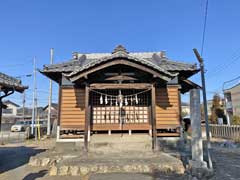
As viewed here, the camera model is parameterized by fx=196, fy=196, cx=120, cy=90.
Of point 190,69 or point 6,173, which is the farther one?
point 190,69

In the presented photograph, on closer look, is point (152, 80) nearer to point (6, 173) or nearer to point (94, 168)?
point (94, 168)

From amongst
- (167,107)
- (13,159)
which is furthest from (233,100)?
(13,159)

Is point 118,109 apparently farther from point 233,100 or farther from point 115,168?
point 233,100

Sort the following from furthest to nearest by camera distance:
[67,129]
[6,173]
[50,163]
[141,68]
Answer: [67,129] → [141,68] → [50,163] → [6,173]

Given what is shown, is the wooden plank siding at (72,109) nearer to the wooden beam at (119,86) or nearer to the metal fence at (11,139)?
the wooden beam at (119,86)

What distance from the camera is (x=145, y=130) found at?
10.6 metres

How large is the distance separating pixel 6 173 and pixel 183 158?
702 cm

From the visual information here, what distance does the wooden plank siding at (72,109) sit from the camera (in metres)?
10.4

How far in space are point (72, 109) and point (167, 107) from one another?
5.16m

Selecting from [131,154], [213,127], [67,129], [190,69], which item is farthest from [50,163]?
[213,127]

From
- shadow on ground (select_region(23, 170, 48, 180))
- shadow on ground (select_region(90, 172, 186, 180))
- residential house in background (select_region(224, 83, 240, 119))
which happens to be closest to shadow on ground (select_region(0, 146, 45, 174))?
shadow on ground (select_region(23, 170, 48, 180))

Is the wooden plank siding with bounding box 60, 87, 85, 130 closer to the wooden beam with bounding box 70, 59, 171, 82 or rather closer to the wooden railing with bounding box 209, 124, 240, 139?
the wooden beam with bounding box 70, 59, 171, 82

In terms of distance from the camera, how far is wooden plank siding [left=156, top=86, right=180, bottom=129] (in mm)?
A: 10477

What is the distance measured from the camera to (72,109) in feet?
34.8
